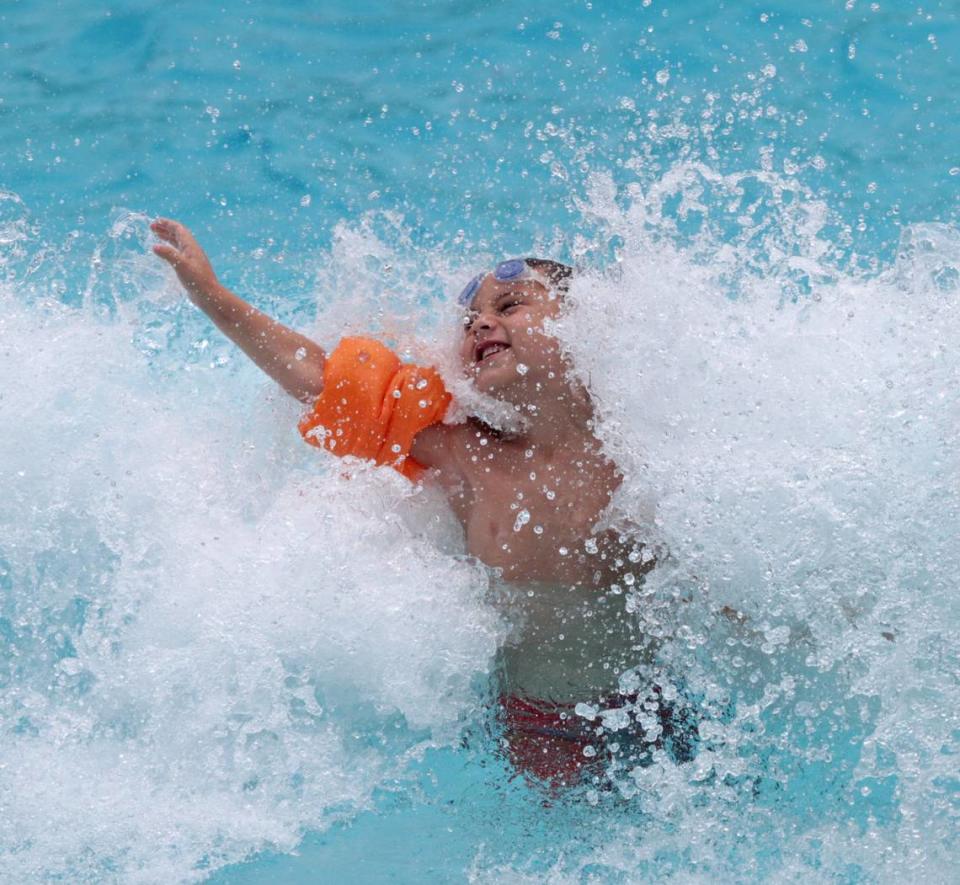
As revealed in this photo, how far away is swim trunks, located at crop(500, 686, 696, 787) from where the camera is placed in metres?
2.47

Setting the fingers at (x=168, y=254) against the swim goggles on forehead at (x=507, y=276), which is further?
the swim goggles on forehead at (x=507, y=276)

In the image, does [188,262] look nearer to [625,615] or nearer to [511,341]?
[511,341]

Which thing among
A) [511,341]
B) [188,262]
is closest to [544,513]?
[511,341]

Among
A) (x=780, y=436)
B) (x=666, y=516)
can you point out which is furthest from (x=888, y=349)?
(x=666, y=516)

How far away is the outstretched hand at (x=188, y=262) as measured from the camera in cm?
254

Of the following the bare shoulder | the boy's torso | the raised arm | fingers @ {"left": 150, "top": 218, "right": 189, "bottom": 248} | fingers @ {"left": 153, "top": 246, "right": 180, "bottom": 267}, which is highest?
fingers @ {"left": 150, "top": 218, "right": 189, "bottom": 248}

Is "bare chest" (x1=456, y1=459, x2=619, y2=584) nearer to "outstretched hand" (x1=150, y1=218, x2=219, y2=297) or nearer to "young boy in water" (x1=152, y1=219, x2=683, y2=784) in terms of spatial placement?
"young boy in water" (x1=152, y1=219, x2=683, y2=784)

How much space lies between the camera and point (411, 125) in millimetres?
4570

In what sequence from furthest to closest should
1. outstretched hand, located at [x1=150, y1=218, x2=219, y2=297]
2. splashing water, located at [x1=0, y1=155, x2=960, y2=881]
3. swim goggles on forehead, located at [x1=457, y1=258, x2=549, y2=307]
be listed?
swim goggles on forehead, located at [x1=457, y1=258, x2=549, y2=307] < outstretched hand, located at [x1=150, y1=218, x2=219, y2=297] < splashing water, located at [x1=0, y1=155, x2=960, y2=881]

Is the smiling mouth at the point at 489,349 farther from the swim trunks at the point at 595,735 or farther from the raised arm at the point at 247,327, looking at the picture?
the swim trunks at the point at 595,735

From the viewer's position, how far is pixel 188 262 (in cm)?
A: 256

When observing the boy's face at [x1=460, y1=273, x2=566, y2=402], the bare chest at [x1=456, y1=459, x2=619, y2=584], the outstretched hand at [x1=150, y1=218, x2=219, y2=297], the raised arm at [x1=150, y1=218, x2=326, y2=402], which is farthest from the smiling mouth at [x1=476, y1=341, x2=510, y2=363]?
the outstretched hand at [x1=150, y1=218, x2=219, y2=297]

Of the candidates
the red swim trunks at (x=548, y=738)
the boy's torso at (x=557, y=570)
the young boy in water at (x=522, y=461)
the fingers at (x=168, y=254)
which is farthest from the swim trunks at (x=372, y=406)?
the red swim trunks at (x=548, y=738)

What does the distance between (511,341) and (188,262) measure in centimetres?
71
